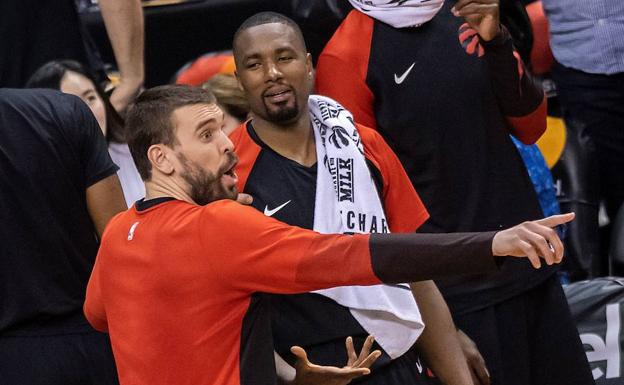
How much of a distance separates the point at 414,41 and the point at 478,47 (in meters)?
0.19

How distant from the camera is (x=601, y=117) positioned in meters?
5.51

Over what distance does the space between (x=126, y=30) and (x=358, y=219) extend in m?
1.51

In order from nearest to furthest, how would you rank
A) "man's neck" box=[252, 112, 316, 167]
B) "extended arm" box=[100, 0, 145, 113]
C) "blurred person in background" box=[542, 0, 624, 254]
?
"man's neck" box=[252, 112, 316, 167] < "extended arm" box=[100, 0, 145, 113] < "blurred person in background" box=[542, 0, 624, 254]

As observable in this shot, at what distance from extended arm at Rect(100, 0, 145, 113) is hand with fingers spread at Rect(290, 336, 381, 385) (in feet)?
5.82

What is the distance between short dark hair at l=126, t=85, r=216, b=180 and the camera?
3.09m

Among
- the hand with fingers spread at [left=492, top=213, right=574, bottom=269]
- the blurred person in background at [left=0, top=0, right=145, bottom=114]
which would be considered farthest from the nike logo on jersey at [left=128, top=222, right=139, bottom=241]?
the blurred person in background at [left=0, top=0, right=145, bottom=114]

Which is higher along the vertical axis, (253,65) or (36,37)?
(253,65)

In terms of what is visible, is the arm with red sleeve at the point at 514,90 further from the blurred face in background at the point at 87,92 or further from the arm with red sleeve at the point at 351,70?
the blurred face in background at the point at 87,92

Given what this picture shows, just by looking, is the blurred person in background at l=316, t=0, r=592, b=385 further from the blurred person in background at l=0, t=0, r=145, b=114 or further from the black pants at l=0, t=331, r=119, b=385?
the blurred person in background at l=0, t=0, r=145, b=114

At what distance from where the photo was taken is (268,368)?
305 centimetres

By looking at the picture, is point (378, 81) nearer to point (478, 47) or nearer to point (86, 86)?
point (478, 47)

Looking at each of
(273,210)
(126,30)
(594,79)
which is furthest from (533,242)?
(594,79)

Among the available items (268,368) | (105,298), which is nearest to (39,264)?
(105,298)

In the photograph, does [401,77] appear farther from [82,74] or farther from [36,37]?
[36,37]
